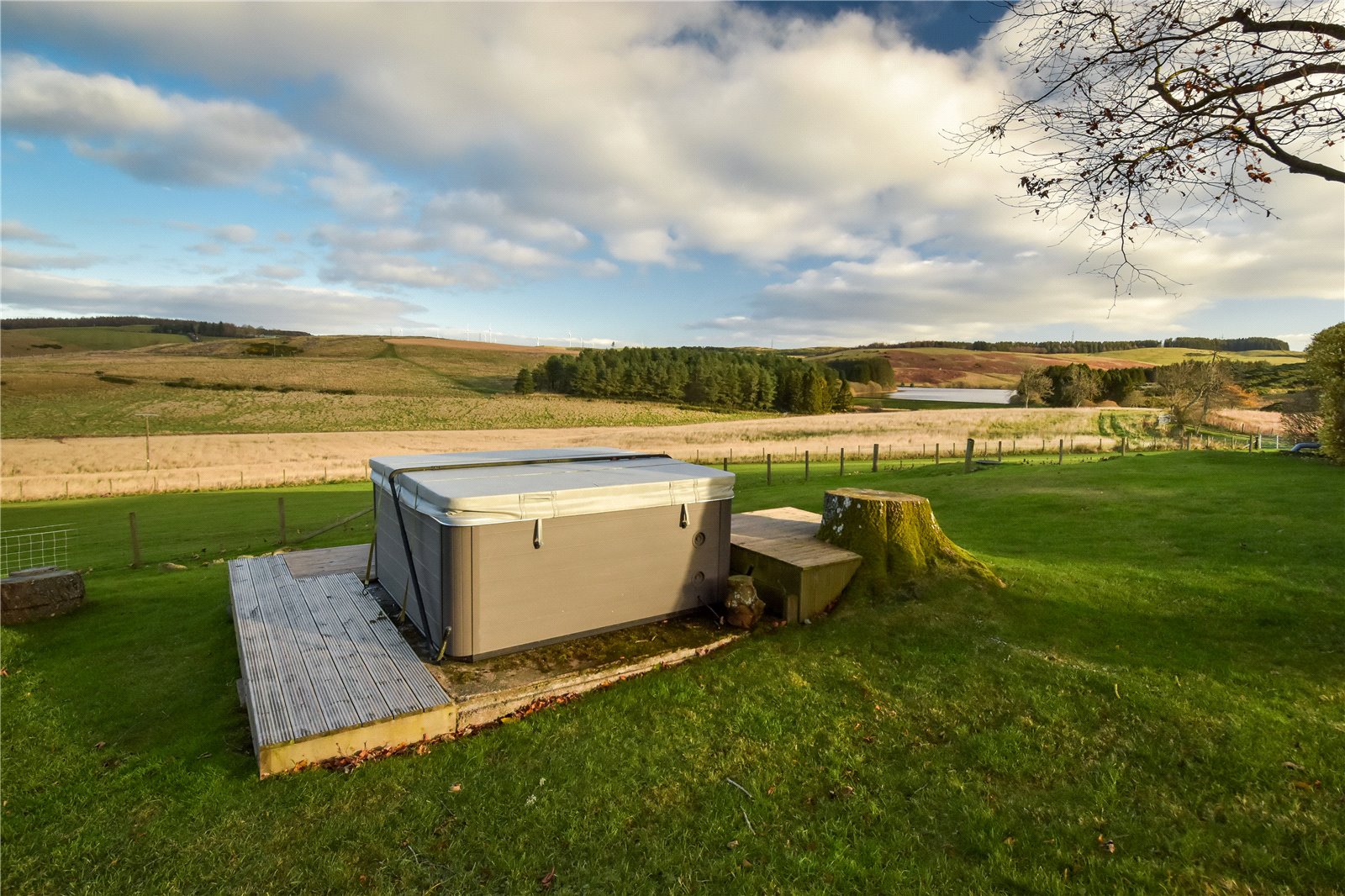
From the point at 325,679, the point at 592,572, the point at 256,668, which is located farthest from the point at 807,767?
the point at 256,668

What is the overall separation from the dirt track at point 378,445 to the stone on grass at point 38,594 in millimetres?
19892

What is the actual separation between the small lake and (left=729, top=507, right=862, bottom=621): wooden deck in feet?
247

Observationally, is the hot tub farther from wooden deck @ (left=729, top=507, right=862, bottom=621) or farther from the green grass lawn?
the green grass lawn

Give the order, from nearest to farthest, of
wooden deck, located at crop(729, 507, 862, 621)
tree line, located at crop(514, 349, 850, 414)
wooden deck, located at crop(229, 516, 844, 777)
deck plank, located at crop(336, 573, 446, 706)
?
wooden deck, located at crop(229, 516, 844, 777) < deck plank, located at crop(336, 573, 446, 706) < wooden deck, located at crop(729, 507, 862, 621) < tree line, located at crop(514, 349, 850, 414)

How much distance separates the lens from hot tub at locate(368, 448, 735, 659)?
6.07m

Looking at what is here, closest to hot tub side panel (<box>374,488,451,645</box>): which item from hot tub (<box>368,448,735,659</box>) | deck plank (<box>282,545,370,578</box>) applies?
hot tub (<box>368,448,735,659</box>)

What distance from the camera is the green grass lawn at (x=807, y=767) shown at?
3842mm

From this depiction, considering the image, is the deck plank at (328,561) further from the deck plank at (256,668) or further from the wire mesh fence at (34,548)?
the wire mesh fence at (34,548)

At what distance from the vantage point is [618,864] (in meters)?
3.93

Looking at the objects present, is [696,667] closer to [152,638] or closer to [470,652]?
[470,652]

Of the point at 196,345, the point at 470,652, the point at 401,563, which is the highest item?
the point at 196,345

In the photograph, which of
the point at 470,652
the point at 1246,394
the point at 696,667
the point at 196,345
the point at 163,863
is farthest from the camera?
the point at 196,345

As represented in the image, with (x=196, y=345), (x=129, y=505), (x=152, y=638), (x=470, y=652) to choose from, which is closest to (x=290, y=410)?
(x=129, y=505)

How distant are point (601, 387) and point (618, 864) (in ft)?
254
